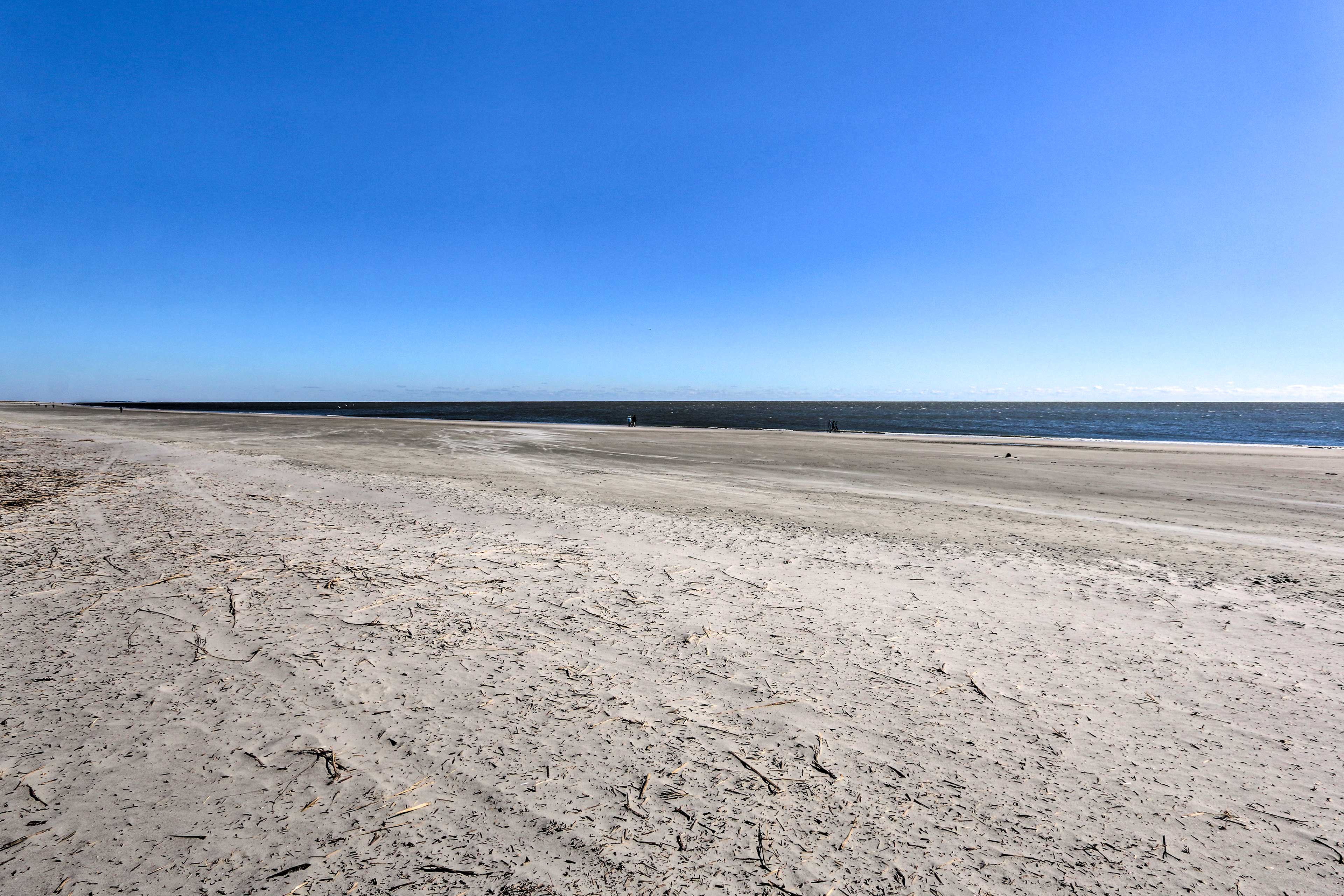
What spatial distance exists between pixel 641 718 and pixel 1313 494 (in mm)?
18112

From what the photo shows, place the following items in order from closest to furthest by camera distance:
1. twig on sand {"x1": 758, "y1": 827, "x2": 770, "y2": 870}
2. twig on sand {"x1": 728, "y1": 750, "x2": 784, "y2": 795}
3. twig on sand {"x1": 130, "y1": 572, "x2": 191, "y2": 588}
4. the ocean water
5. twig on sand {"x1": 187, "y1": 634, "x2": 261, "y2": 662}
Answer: twig on sand {"x1": 758, "y1": 827, "x2": 770, "y2": 870}
twig on sand {"x1": 728, "y1": 750, "x2": 784, "y2": 795}
twig on sand {"x1": 187, "y1": 634, "x2": 261, "y2": 662}
twig on sand {"x1": 130, "y1": 572, "x2": 191, "y2": 588}
the ocean water

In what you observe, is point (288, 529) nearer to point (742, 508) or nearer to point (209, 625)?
point (209, 625)

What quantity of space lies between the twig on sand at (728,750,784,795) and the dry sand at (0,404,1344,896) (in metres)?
0.02

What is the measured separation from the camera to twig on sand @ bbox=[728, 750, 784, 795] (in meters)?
2.68

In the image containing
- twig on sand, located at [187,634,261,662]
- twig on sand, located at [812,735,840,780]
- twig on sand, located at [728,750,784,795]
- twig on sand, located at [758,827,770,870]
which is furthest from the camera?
twig on sand, located at [187,634,261,662]

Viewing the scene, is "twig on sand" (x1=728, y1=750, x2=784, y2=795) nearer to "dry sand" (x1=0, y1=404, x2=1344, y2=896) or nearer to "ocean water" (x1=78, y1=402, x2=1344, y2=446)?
"dry sand" (x1=0, y1=404, x2=1344, y2=896)

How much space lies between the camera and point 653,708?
335 cm

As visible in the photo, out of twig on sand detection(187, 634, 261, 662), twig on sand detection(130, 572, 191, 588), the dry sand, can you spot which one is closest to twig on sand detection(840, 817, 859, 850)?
the dry sand

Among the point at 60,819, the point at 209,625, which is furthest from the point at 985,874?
the point at 209,625

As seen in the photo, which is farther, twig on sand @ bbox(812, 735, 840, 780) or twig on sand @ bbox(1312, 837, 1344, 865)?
twig on sand @ bbox(812, 735, 840, 780)

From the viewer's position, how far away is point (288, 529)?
7.11 m

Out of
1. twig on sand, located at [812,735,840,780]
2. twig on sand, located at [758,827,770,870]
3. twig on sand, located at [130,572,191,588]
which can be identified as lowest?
twig on sand, located at [758,827,770,870]

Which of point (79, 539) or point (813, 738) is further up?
point (79, 539)

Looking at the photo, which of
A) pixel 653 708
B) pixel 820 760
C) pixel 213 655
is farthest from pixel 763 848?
pixel 213 655
